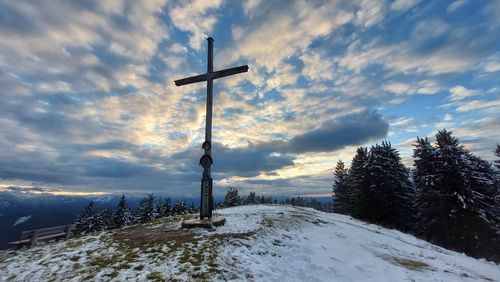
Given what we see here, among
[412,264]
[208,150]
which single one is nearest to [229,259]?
[208,150]

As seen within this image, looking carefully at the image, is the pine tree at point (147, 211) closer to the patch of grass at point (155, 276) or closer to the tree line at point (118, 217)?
the tree line at point (118, 217)

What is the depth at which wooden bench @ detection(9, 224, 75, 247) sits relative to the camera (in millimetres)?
13127

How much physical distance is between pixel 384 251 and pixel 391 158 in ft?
106

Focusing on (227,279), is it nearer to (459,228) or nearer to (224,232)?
(224,232)

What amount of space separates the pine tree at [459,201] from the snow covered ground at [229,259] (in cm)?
1744

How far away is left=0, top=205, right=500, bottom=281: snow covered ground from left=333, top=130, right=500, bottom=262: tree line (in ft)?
57.8

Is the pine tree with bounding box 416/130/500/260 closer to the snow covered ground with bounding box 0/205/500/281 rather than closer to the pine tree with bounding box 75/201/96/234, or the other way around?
the snow covered ground with bounding box 0/205/500/281

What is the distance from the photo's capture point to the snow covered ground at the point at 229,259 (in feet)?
27.3

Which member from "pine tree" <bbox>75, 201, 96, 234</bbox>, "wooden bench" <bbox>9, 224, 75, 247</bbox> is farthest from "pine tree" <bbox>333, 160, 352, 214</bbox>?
"pine tree" <bbox>75, 201, 96, 234</bbox>

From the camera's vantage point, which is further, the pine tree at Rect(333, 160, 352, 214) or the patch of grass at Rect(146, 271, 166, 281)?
the pine tree at Rect(333, 160, 352, 214)

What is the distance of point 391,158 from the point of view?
41906 millimetres

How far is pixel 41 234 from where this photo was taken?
14.0 meters

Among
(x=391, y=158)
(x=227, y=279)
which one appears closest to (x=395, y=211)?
(x=391, y=158)

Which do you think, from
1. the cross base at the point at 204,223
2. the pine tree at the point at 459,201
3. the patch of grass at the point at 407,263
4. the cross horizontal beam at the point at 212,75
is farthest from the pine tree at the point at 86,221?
the patch of grass at the point at 407,263
